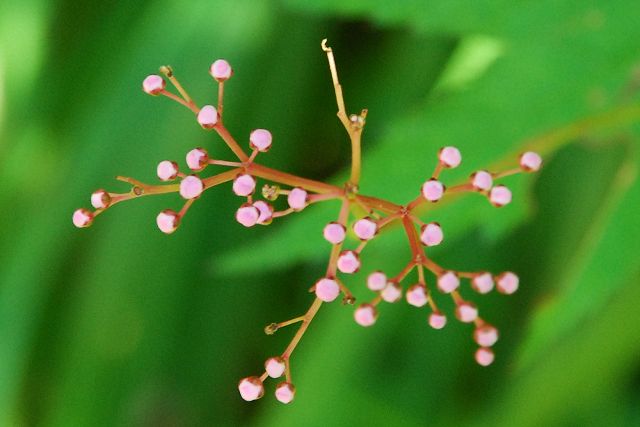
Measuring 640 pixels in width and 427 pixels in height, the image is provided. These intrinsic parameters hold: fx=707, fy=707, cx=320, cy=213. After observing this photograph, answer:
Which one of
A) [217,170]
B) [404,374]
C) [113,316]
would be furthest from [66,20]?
[404,374]

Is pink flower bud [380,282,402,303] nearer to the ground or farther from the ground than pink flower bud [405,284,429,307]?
farther from the ground

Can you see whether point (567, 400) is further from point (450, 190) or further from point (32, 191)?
point (32, 191)

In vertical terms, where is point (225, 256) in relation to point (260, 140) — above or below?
above

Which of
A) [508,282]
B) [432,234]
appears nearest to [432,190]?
[432,234]

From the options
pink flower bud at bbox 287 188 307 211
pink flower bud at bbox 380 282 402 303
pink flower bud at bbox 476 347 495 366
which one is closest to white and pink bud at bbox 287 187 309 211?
pink flower bud at bbox 287 188 307 211

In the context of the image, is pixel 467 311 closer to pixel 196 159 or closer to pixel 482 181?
pixel 482 181

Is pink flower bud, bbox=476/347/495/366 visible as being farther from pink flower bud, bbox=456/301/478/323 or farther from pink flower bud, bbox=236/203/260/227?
pink flower bud, bbox=236/203/260/227

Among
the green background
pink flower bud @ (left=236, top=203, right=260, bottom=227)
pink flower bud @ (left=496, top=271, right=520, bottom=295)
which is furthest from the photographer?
the green background

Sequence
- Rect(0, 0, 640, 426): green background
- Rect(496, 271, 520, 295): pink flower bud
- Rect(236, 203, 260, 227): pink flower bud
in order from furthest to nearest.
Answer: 1. Rect(0, 0, 640, 426): green background
2. Rect(496, 271, 520, 295): pink flower bud
3. Rect(236, 203, 260, 227): pink flower bud
